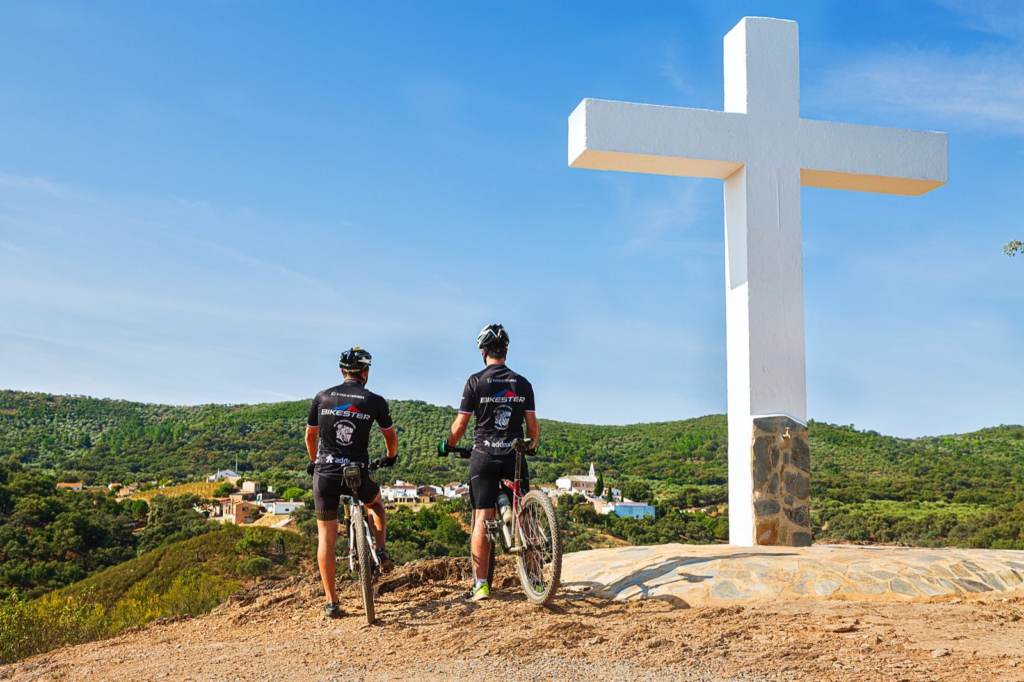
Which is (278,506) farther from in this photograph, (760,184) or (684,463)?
(760,184)

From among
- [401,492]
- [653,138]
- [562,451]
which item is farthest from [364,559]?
[562,451]

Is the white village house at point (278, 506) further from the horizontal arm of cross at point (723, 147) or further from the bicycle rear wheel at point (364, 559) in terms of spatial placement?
the bicycle rear wheel at point (364, 559)

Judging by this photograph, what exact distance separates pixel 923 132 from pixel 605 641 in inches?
264

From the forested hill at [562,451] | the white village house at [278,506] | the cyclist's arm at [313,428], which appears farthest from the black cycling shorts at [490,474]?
the white village house at [278,506]

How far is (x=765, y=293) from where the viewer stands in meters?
8.48

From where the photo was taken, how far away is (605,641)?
5.18m

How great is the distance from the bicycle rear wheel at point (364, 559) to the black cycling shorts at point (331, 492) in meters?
0.11

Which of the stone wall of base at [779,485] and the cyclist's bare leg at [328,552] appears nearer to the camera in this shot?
the cyclist's bare leg at [328,552]

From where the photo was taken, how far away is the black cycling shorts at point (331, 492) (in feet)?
20.0

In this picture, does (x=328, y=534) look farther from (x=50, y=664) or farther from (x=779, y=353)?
(x=779, y=353)

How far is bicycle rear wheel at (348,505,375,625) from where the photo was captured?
5957 millimetres

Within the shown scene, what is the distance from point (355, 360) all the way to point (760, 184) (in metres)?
4.36

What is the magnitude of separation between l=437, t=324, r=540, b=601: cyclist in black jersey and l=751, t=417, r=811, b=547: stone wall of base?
115 inches

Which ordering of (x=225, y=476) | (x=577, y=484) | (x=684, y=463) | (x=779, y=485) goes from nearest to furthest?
1. (x=779, y=485)
2. (x=577, y=484)
3. (x=684, y=463)
4. (x=225, y=476)
